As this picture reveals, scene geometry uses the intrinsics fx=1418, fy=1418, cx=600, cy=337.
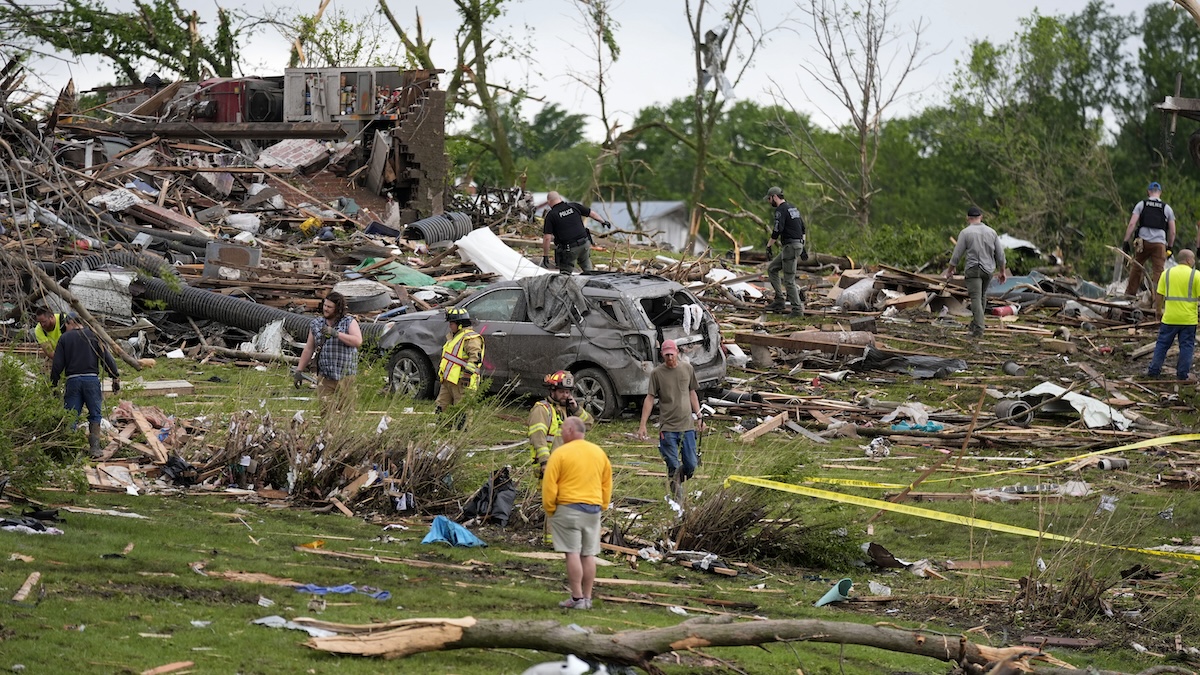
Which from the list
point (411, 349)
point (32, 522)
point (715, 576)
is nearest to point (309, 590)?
point (32, 522)

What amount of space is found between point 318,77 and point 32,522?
24663 mm

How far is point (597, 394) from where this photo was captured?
56.2ft

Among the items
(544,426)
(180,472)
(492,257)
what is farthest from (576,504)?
(492,257)

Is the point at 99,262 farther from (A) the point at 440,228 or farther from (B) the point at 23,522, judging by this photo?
(B) the point at 23,522

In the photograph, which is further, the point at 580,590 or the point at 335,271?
the point at 335,271

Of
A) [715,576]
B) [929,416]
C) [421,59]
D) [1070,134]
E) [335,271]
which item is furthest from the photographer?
[1070,134]

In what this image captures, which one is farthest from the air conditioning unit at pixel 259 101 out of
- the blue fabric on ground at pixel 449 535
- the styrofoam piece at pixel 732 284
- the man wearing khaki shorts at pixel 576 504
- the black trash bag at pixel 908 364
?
the man wearing khaki shorts at pixel 576 504


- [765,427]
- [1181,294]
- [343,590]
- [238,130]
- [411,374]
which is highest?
[238,130]

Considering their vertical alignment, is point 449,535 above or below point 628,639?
below

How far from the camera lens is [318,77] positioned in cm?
3403

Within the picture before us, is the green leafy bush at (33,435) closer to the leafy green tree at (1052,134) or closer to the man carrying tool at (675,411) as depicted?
the man carrying tool at (675,411)

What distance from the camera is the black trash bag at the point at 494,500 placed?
12477mm

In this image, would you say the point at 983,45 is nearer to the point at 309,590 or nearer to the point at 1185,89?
the point at 1185,89

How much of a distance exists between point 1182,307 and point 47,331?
554 inches
